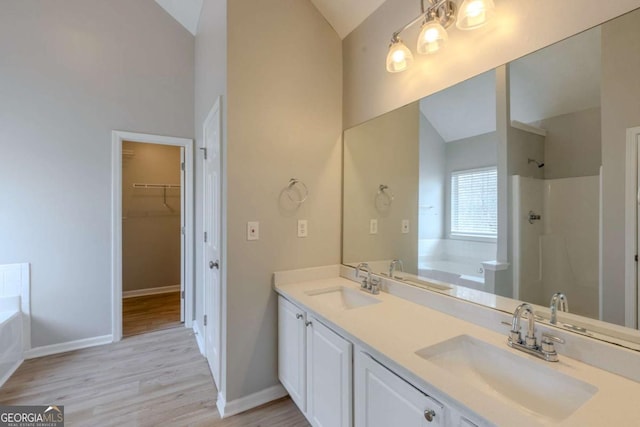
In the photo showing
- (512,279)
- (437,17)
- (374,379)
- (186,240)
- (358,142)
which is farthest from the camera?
(186,240)

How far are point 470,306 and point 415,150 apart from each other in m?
1.01

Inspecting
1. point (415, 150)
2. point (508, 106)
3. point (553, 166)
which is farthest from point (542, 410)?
point (415, 150)

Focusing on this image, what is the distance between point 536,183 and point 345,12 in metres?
1.76

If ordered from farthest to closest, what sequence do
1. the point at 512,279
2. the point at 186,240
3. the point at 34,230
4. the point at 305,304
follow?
the point at 186,240
the point at 34,230
the point at 305,304
the point at 512,279

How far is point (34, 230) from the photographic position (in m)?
2.60

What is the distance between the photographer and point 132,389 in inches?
83.6

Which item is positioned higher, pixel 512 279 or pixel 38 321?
pixel 512 279

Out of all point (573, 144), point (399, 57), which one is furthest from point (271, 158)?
point (573, 144)

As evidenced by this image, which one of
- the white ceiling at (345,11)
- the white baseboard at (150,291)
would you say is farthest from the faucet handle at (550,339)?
the white baseboard at (150,291)

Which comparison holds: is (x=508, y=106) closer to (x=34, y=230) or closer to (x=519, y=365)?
(x=519, y=365)

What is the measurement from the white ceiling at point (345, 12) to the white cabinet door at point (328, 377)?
2.08m

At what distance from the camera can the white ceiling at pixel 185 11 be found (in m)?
2.82

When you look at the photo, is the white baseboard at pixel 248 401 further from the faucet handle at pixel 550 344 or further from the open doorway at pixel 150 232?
the open doorway at pixel 150 232

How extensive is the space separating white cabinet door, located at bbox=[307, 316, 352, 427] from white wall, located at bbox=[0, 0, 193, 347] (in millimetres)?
2474
